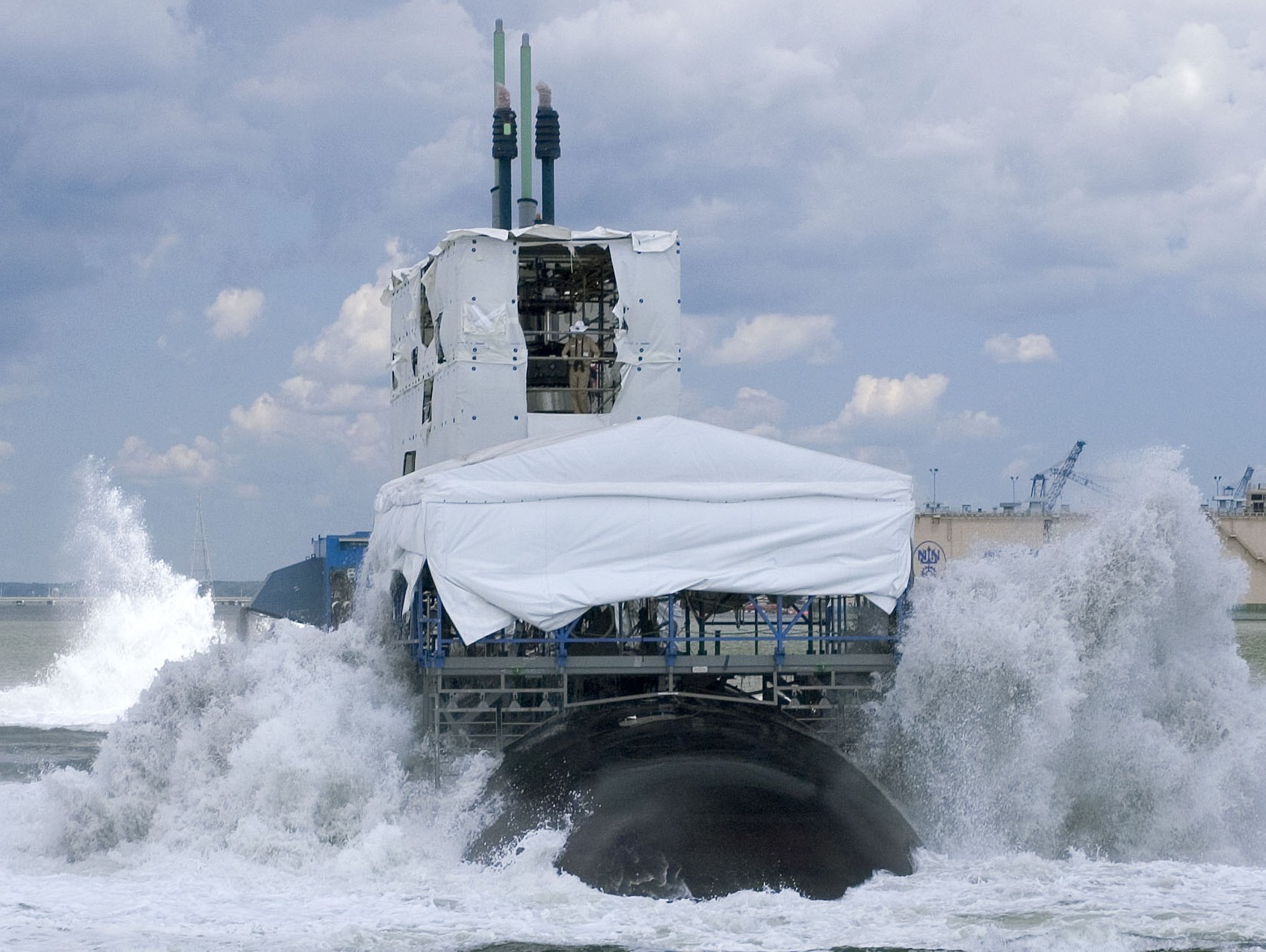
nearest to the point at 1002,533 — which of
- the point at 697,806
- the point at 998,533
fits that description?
the point at 998,533

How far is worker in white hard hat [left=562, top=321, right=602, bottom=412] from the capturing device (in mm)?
30359

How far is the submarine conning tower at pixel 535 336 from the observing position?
28.3 meters

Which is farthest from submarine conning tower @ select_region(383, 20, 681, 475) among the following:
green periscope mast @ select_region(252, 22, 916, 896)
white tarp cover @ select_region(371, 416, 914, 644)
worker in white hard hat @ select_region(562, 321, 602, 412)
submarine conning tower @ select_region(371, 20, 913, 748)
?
white tarp cover @ select_region(371, 416, 914, 644)

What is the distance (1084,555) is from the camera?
21688mm

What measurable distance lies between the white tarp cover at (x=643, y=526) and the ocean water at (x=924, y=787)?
1479mm

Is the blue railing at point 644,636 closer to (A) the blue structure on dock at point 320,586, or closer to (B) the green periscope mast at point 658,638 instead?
(B) the green periscope mast at point 658,638

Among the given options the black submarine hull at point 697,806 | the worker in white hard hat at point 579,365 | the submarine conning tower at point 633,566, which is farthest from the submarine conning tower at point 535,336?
the black submarine hull at point 697,806

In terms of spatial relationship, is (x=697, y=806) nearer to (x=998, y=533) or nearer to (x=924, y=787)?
(x=924, y=787)

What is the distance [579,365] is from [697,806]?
13948 millimetres

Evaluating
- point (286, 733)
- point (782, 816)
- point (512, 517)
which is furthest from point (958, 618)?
point (286, 733)

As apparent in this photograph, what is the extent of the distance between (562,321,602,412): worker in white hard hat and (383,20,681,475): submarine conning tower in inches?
0.9

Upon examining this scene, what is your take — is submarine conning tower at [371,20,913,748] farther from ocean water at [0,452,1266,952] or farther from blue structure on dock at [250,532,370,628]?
blue structure on dock at [250,532,370,628]

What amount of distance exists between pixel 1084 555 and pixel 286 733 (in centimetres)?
1092

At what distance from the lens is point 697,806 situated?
1800cm
